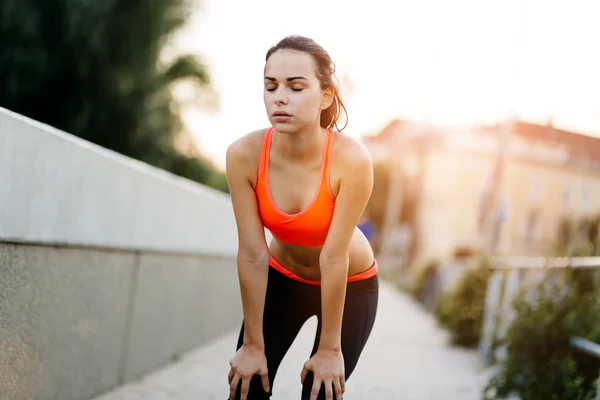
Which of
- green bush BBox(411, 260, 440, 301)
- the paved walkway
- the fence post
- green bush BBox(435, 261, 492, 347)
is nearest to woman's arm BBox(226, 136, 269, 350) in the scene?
the paved walkway

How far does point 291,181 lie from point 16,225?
51.1 inches

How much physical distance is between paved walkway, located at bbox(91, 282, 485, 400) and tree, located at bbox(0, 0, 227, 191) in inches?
334

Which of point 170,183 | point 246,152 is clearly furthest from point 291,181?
point 170,183

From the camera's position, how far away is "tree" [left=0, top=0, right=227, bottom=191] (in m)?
15.9

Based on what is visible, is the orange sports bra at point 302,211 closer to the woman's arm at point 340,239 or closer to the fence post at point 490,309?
the woman's arm at point 340,239

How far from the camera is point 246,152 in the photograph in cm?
264

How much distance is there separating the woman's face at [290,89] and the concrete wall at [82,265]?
45.9 inches

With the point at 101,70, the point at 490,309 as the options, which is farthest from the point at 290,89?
the point at 101,70

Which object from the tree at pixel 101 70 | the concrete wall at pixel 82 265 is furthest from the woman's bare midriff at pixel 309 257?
the tree at pixel 101 70

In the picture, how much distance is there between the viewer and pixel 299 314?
9.34 ft

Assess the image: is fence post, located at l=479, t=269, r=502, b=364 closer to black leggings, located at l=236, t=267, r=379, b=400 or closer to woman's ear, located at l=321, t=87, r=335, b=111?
black leggings, located at l=236, t=267, r=379, b=400

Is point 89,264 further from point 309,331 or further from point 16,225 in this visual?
point 309,331

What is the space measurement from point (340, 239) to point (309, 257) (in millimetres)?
328

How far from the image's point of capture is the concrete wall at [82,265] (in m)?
3.30
